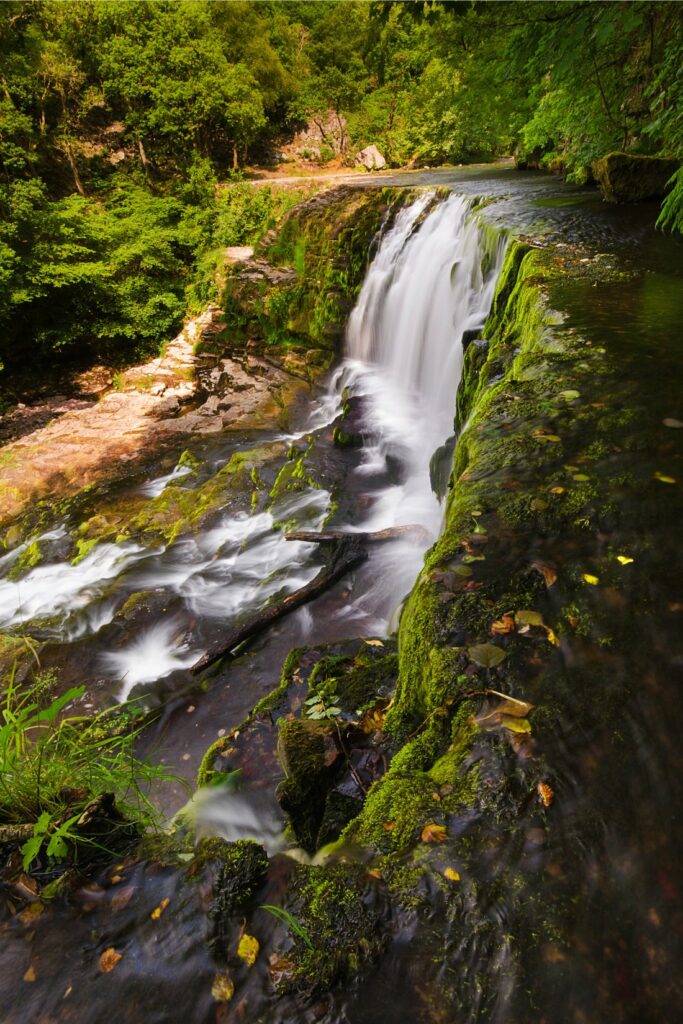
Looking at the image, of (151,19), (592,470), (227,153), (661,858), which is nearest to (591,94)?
(592,470)

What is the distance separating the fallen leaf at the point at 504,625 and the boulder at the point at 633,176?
905 cm

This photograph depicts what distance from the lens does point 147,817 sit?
2.31m

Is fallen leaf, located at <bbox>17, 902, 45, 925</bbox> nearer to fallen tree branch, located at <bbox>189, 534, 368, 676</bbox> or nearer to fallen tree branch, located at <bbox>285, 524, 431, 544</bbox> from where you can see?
fallen tree branch, located at <bbox>189, 534, 368, 676</bbox>

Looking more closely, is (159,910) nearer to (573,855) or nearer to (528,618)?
(573,855)

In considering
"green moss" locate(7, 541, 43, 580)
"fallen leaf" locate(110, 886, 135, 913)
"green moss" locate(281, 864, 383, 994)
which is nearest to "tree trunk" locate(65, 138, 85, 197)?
"green moss" locate(7, 541, 43, 580)

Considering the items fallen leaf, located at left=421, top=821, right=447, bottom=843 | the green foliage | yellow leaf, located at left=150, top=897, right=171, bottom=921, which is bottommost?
yellow leaf, located at left=150, top=897, right=171, bottom=921

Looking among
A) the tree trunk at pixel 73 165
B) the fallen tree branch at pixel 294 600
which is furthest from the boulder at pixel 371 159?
the fallen tree branch at pixel 294 600

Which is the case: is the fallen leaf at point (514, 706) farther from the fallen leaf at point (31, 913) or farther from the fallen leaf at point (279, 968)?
the fallen leaf at point (31, 913)

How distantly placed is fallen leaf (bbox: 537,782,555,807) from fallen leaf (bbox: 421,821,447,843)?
32cm

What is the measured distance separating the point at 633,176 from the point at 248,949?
10718mm

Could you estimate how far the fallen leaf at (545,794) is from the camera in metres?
1.66

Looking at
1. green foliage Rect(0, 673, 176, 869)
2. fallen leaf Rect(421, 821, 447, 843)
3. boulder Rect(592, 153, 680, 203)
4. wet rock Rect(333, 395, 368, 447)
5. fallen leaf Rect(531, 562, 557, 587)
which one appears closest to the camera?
fallen leaf Rect(421, 821, 447, 843)

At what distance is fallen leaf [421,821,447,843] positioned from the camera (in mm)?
1643

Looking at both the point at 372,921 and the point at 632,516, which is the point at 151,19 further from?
the point at 372,921
